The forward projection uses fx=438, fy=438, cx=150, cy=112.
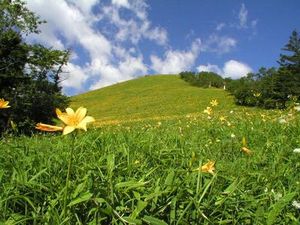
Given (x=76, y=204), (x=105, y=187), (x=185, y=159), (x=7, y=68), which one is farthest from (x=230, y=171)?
(x=7, y=68)

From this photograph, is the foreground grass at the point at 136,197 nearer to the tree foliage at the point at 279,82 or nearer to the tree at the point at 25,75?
the tree at the point at 25,75

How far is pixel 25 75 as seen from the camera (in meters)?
26.6

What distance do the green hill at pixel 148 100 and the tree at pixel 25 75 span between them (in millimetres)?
15692

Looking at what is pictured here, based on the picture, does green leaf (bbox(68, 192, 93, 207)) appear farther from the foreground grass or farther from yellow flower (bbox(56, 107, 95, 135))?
yellow flower (bbox(56, 107, 95, 135))

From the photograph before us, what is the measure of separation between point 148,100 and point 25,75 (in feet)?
129

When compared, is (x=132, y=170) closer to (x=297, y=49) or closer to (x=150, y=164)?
(x=150, y=164)

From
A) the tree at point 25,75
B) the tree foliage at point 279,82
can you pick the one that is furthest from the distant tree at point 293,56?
the tree at point 25,75

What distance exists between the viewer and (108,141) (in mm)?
4930

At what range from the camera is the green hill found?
2007 inches

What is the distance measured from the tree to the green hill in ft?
51.5

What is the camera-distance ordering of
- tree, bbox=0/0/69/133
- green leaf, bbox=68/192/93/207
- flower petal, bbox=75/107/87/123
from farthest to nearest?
tree, bbox=0/0/69/133, green leaf, bbox=68/192/93/207, flower petal, bbox=75/107/87/123

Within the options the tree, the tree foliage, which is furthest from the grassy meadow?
the tree foliage

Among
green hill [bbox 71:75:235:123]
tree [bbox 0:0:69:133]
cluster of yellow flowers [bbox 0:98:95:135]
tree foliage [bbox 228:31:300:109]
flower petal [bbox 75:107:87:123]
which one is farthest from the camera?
green hill [bbox 71:75:235:123]

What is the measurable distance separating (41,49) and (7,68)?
12.4 feet
